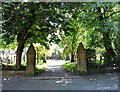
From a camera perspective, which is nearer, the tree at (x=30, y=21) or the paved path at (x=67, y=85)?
the paved path at (x=67, y=85)

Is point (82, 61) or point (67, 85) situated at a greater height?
point (82, 61)

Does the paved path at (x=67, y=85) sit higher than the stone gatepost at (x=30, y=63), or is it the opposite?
the stone gatepost at (x=30, y=63)

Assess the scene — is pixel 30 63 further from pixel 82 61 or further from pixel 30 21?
pixel 82 61

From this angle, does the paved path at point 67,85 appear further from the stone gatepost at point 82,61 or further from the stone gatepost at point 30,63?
the stone gatepost at point 30,63

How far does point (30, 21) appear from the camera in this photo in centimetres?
1282

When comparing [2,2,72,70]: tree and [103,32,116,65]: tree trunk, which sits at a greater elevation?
[2,2,72,70]: tree

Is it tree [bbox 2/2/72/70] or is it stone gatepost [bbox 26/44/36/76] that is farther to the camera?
stone gatepost [bbox 26/44/36/76]

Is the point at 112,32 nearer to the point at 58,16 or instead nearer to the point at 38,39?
the point at 58,16

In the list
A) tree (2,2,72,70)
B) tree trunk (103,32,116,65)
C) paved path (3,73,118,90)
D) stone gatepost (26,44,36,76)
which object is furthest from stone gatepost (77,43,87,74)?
stone gatepost (26,44,36,76)

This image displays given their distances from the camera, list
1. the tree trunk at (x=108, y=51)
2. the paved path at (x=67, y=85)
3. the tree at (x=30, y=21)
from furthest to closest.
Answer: the tree trunk at (x=108, y=51), the tree at (x=30, y=21), the paved path at (x=67, y=85)

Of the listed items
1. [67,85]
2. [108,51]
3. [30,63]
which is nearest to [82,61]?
[108,51]

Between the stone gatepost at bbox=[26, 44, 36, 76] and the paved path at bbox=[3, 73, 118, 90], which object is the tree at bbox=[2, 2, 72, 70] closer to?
the stone gatepost at bbox=[26, 44, 36, 76]

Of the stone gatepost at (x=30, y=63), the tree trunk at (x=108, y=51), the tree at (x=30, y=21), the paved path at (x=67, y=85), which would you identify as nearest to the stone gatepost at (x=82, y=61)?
the paved path at (x=67, y=85)

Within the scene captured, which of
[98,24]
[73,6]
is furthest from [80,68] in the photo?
[73,6]
